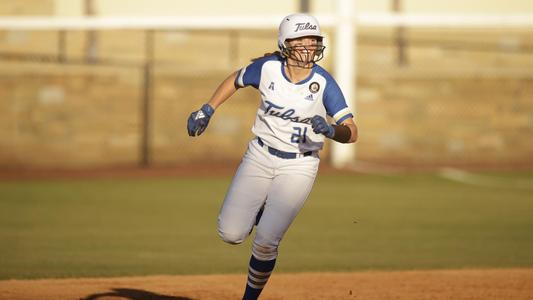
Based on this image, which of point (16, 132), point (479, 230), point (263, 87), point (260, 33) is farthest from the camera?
point (260, 33)

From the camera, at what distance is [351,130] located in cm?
831

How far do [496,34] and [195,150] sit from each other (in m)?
9.14

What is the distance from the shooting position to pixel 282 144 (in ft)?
27.7

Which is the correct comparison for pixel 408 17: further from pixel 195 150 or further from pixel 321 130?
pixel 321 130

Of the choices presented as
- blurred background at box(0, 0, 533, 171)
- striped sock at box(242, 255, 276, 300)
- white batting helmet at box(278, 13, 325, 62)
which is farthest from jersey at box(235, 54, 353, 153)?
blurred background at box(0, 0, 533, 171)

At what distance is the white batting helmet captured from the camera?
8.27 metres

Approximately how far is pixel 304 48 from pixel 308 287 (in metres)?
3.03

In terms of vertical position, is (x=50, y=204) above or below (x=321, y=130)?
below

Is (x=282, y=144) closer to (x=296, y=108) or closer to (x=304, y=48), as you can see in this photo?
(x=296, y=108)

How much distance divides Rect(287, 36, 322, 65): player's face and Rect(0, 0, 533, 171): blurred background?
15920 mm

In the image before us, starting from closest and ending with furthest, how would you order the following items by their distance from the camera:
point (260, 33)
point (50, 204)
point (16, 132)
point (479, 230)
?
1. point (479, 230)
2. point (50, 204)
3. point (16, 132)
4. point (260, 33)

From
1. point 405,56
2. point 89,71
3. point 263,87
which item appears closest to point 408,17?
point 405,56

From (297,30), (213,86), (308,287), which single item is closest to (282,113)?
(297,30)

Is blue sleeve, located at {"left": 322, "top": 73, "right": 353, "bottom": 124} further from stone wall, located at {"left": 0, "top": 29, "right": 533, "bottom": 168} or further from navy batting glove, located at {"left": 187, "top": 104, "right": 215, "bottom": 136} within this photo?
stone wall, located at {"left": 0, "top": 29, "right": 533, "bottom": 168}
